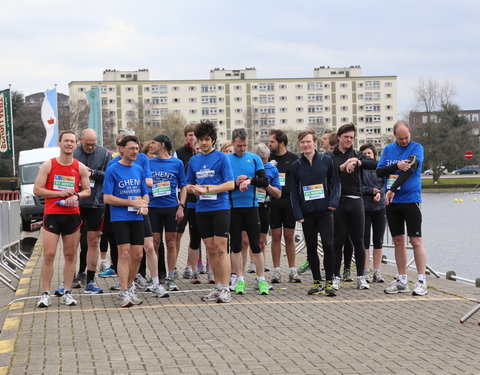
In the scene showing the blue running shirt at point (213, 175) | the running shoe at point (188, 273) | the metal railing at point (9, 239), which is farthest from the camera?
the metal railing at point (9, 239)

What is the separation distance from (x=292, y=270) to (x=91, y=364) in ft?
18.6

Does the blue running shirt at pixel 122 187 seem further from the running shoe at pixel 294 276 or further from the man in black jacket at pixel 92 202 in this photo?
the running shoe at pixel 294 276

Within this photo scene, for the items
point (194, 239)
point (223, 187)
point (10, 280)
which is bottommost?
point (10, 280)

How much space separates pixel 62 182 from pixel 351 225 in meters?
3.91

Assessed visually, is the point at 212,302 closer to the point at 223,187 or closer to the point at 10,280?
the point at 223,187

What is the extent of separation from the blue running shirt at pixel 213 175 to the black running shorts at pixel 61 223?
1504 mm

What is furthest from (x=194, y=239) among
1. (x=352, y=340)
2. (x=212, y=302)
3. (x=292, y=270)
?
(x=352, y=340)

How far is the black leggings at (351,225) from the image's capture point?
1077 cm

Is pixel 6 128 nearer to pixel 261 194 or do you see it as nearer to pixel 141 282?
pixel 141 282

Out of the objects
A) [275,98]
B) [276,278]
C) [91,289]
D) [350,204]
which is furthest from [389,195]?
[275,98]

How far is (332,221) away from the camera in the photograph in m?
10.4

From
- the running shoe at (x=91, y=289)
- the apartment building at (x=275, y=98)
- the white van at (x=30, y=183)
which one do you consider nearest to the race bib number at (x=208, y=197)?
the running shoe at (x=91, y=289)

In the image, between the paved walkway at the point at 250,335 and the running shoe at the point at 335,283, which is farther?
the running shoe at the point at 335,283

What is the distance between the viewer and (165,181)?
10.6 m
